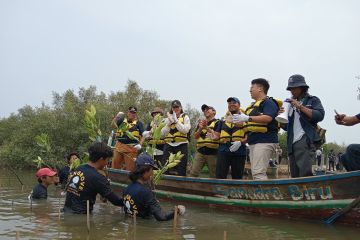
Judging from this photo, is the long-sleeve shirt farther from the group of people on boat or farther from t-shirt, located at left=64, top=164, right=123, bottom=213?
t-shirt, located at left=64, top=164, right=123, bottom=213

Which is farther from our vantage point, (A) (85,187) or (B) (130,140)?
(B) (130,140)

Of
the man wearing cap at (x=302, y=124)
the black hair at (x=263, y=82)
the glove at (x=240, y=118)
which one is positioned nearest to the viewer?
the man wearing cap at (x=302, y=124)

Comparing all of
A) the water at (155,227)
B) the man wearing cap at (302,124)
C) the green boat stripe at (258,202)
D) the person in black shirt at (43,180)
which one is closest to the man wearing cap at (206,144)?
the green boat stripe at (258,202)

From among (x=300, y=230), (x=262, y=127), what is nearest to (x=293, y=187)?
(x=300, y=230)

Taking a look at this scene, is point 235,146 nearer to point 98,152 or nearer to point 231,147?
point 231,147

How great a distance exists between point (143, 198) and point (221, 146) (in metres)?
2.88

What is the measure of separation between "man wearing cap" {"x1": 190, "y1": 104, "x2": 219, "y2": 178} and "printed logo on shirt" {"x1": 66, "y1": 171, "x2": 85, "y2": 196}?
11.6 feet

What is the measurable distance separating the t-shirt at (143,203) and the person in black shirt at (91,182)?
287 mm

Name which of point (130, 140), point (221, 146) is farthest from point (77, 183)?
point (130, 140)

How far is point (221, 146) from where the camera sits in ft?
26.0

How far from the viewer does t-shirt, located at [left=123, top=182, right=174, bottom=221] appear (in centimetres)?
534

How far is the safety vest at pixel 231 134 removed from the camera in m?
7.67

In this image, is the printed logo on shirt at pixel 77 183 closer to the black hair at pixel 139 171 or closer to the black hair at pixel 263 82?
the black hair at pixel 139 171

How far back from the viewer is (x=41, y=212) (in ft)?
21.3
